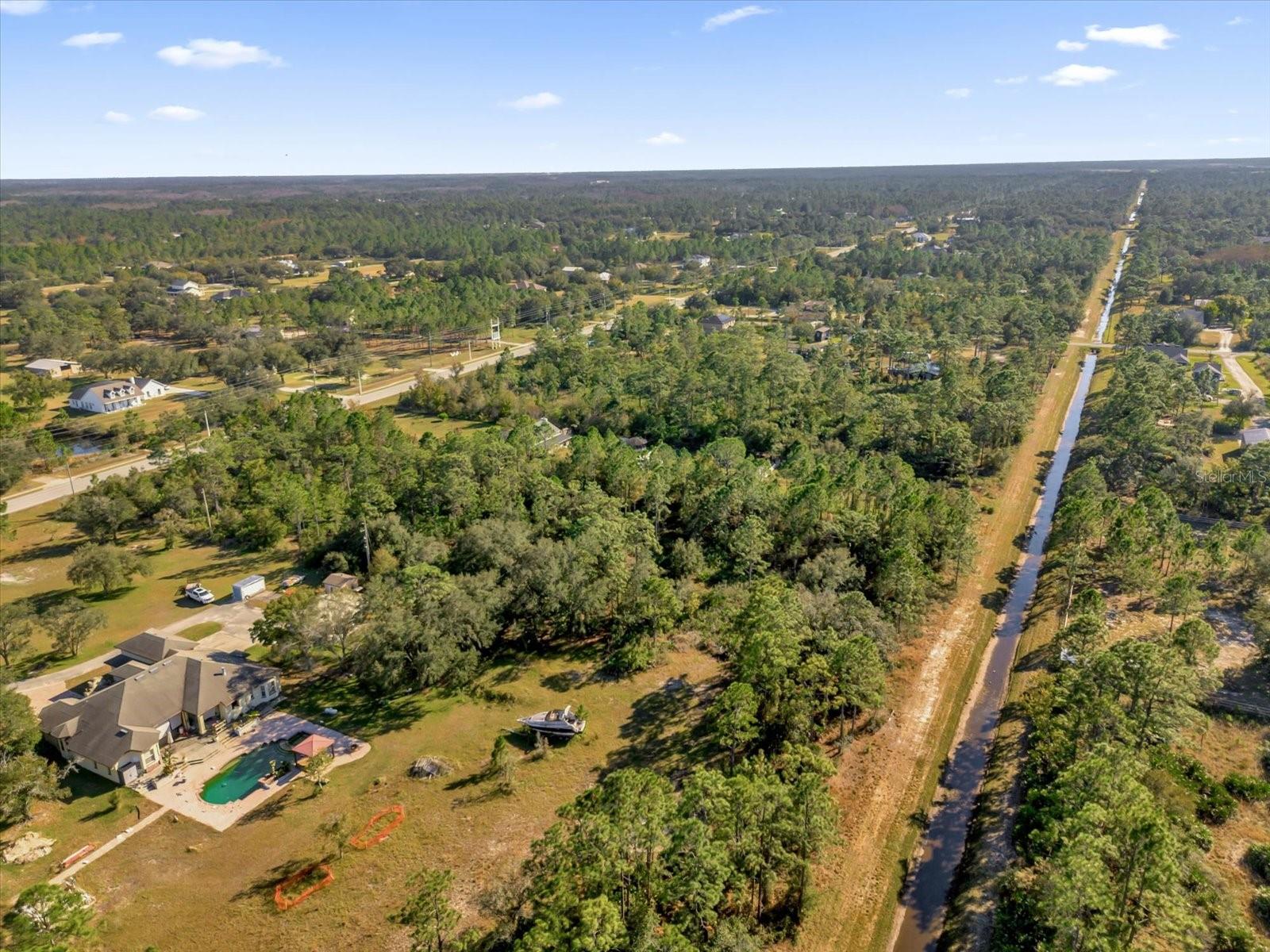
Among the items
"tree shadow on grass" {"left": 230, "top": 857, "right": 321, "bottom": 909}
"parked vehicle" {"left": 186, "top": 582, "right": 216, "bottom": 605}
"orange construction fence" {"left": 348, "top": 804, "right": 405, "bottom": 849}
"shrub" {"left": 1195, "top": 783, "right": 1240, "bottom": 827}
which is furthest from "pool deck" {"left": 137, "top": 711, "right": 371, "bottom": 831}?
"shrub" {"left": 1195, "top": 783, "right": 1240, "bottom": 827}

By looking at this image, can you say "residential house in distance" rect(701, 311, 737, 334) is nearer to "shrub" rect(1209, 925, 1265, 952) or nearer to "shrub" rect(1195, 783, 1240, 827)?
"shrub" rect(1195, 783, 1240, 827)

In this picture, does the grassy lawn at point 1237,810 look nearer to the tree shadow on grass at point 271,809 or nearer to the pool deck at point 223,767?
the pool deck at point 223,767

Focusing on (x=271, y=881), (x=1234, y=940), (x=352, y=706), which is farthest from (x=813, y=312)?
(x=271, y=881)

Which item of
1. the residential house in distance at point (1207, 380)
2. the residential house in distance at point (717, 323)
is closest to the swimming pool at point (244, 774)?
the residential house in distance at point (1207, 380)

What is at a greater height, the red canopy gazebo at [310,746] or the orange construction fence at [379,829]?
the red canopy gazebo at [310,746]

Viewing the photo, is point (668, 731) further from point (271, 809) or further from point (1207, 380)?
point (1207, 380)

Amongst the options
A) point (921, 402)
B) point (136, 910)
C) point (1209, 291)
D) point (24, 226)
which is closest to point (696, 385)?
point (921, 402)
